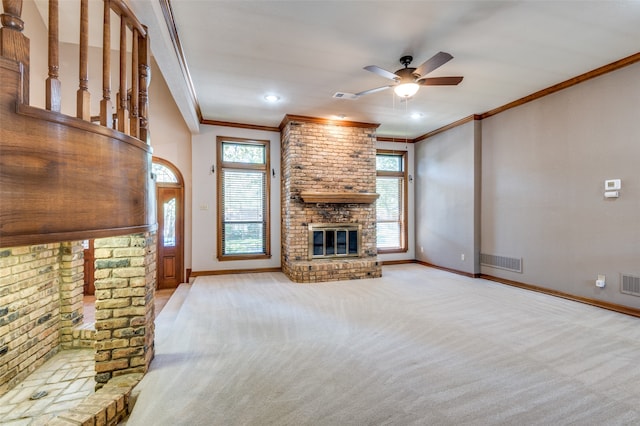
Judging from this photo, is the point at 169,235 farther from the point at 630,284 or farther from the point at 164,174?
the point at 630,284

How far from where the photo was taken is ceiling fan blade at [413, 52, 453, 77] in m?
2.79

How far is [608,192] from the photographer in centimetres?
373

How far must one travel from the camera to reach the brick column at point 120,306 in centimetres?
225

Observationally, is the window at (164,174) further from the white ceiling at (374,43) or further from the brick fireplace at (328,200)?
the brick fireplace at (328,200)

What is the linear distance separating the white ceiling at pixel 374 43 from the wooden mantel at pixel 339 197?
1567mm

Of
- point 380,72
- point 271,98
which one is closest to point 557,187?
point 380,72

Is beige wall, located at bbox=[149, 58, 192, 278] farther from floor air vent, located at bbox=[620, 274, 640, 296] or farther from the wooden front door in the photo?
floor air vent, located at bbox=[620, 274, 640, 296]

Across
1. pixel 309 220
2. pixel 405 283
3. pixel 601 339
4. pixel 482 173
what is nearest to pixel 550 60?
pixel 482 173

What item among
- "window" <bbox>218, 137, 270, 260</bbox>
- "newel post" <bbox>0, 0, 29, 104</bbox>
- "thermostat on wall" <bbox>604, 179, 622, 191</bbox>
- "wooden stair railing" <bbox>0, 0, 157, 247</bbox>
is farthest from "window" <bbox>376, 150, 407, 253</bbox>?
"newel post" <bbox>0, 0, 29, 104</bbox>

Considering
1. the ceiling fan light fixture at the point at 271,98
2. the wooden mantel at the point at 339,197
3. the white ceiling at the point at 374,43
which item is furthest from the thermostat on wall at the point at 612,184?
the ceiling fan light fixture at the point at 271,98

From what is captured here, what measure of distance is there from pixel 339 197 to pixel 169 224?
10.4ft

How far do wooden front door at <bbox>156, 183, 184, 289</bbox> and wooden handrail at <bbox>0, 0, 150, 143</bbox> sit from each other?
3.97 metres

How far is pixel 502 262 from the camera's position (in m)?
5.15

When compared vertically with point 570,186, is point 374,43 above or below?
above
